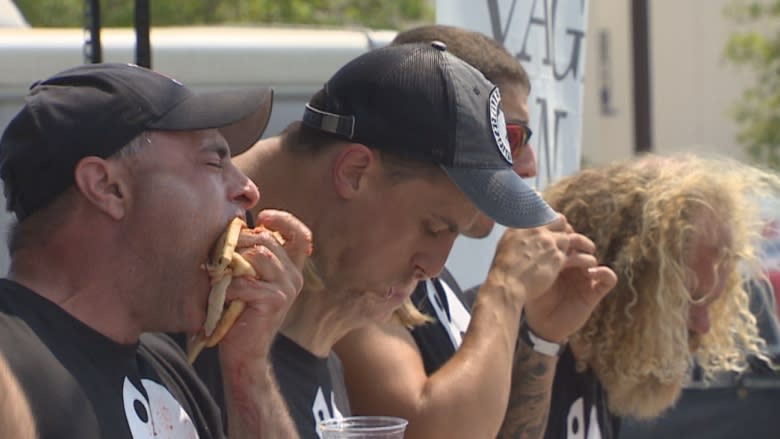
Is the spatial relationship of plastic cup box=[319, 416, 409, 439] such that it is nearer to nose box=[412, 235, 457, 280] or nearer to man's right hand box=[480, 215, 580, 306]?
nose box=[412, 235, 457, 280]

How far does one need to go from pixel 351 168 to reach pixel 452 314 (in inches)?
25.1

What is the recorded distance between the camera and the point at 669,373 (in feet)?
11.3

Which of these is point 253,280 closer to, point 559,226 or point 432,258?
point 432,258

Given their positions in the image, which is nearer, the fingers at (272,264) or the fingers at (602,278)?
the fingers at (272,264)

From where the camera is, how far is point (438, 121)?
2.53 metres

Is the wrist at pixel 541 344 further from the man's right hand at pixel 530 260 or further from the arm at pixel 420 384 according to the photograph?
the arm at pixel 420 384

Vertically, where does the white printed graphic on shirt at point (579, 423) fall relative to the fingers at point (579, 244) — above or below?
below

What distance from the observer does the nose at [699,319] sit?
3490mm

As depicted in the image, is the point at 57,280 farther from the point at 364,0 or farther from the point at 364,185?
the point at 364,0

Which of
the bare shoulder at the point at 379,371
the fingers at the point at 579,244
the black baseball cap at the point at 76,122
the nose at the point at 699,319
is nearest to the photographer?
the black baseball cap at the point at 76,122

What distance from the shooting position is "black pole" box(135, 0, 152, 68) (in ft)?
10.6

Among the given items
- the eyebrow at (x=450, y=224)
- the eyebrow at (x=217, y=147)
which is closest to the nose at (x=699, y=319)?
the eyebrow at (x=450, y=224)

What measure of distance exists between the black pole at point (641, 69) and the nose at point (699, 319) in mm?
8532

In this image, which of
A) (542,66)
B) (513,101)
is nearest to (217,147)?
(513,101)
